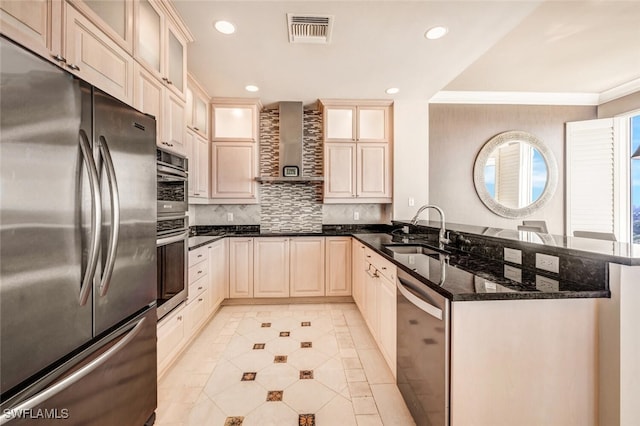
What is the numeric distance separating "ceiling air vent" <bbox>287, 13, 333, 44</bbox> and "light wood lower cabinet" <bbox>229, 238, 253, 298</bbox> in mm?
2250

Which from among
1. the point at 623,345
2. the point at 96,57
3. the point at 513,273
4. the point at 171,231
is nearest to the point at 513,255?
the point at 513,273

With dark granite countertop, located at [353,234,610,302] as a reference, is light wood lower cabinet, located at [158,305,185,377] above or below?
below

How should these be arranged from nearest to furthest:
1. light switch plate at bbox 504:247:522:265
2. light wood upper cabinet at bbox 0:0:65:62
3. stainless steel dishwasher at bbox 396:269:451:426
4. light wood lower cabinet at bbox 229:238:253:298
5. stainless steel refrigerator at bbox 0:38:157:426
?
stainless steel refrigerator at bbox 0:38:157:426, light wood upper cabinet at bbox 0:0:65:62, stainless steel dishwasher at bbox 396:269:451:426, light switch plate at bbox 504:247:522:265, light wood lower cabinet at bbox 229:238:253:298

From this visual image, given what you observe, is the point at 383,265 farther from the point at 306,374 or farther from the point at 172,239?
the point at 172,239

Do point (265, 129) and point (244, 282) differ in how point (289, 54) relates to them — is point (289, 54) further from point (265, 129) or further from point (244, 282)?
point (244, 282)

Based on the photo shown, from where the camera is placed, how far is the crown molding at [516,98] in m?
3.71

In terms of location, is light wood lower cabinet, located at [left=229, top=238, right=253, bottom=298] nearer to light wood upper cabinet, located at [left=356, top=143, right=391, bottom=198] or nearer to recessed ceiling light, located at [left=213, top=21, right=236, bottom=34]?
light wood upper cabinet, located at [left=356, top=143, right=391, bottom=198]

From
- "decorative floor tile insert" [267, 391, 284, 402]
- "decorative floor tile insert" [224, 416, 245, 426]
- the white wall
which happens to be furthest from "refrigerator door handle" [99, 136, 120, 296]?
the white wall

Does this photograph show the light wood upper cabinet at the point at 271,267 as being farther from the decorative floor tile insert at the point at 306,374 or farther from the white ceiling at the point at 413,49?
the white ceiling at the point at 413,49

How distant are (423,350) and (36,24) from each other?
2.10m

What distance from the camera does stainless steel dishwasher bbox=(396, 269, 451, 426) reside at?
1.10 metres

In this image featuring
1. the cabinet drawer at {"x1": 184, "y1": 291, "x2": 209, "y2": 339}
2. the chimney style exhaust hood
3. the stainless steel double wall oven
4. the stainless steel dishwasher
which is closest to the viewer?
the stainless steel dishwasher

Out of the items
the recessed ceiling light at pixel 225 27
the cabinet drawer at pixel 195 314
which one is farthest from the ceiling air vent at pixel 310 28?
the cabinet drawer at pixel 195 314

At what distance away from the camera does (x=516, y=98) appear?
375 cm
